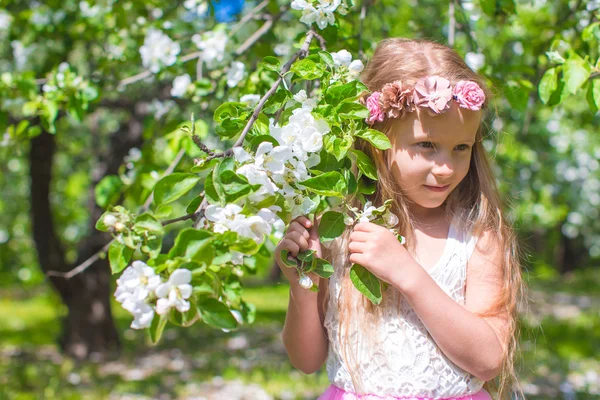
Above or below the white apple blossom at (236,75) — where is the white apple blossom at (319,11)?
above

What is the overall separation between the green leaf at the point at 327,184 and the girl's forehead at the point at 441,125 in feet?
0.87

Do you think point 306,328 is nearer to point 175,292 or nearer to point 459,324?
point 459,324

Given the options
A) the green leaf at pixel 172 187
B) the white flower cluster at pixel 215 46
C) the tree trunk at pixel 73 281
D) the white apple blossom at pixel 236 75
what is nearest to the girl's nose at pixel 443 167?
the green leaf at pixel 172 187

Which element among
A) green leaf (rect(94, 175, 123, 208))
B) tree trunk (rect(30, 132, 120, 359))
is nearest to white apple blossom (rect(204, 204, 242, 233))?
green leaf (rect(94, 175, 123, 208))

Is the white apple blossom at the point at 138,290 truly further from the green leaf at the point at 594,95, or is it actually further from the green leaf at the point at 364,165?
the green leaf at the point at 594,95

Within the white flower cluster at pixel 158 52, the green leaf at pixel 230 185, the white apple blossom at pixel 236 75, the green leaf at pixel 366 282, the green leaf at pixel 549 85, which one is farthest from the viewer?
the white flower cluster at pixel 158 52

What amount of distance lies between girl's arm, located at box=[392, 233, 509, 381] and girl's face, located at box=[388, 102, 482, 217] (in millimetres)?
177

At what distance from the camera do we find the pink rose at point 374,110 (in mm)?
1378

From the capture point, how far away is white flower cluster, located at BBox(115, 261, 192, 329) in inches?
37.3

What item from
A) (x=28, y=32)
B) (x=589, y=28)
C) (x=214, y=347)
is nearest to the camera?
(x=589, y=28)

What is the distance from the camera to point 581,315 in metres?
7.55

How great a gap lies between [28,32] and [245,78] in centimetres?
226

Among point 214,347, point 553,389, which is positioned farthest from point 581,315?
point 214,347

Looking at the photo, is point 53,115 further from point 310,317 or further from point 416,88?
point 416,88
